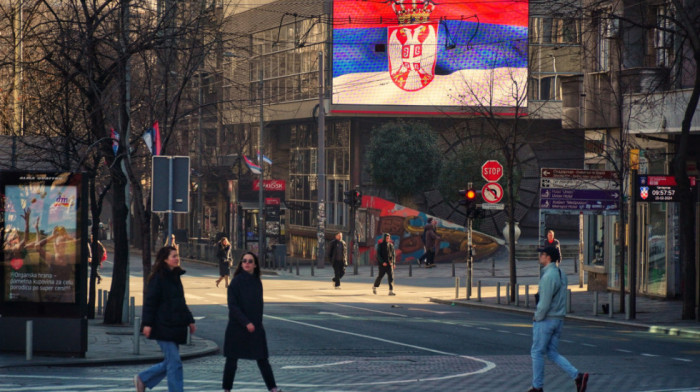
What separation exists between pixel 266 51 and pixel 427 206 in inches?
516

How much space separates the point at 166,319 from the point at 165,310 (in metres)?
0.10

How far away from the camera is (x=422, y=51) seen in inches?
2368

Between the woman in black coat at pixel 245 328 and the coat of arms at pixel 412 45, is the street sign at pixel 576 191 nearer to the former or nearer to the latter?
the woman in black coat at pixel 245 328

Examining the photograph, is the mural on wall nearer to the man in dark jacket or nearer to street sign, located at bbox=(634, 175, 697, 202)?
the man in dark jacket

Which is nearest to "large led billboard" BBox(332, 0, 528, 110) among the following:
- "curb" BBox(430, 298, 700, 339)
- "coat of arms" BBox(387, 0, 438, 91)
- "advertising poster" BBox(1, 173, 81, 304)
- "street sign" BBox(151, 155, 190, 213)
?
"coat of arms" BBox(387, 0, 438, 91)

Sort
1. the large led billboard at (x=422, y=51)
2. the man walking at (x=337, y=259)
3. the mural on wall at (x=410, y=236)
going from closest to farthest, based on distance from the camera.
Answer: the man walking at (x=337, y=259), the mural on wall at (x=410, y=236), the large led billboard at (x=422, y=51)

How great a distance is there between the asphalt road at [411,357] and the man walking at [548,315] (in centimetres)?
91

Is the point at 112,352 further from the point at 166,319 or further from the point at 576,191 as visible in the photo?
the point at 576,191

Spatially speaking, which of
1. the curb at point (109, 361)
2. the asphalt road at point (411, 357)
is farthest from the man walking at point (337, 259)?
the curb at point (109, 361)

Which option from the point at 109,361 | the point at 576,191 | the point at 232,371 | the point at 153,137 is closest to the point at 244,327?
the point at 232,371

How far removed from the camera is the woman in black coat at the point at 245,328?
463 inches

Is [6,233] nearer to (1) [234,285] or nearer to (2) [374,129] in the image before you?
(1) [234,285]

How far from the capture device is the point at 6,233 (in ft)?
53.9

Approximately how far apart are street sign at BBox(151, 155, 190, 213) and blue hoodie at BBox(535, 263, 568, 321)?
7.09 meters
